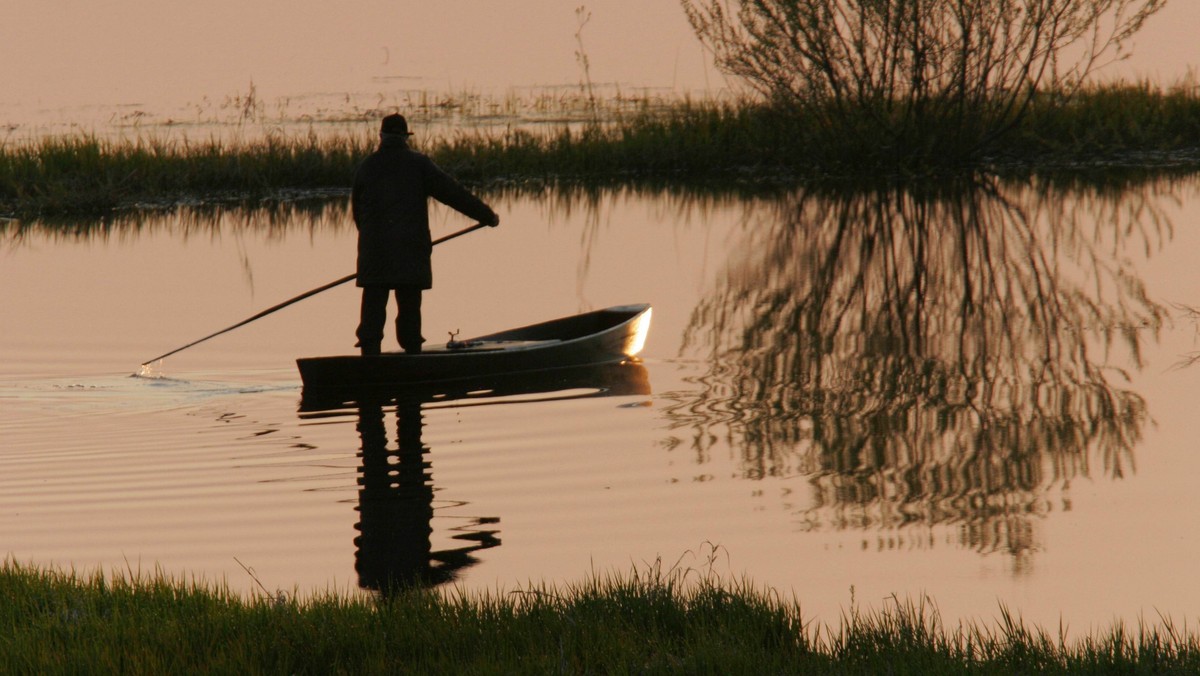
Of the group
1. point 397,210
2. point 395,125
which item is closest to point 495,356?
point 397,210

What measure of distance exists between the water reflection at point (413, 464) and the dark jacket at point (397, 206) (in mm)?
913

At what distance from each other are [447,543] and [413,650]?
6.04ft

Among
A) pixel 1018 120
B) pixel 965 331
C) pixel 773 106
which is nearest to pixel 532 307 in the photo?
pixel 965 331

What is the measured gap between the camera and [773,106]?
28.6 meters

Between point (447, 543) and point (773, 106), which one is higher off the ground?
point (773, 106)

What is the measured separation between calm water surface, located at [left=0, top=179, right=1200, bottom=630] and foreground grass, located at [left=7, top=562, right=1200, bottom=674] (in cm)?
69

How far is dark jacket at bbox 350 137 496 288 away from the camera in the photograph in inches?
455

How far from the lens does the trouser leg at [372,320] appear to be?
1177 cm

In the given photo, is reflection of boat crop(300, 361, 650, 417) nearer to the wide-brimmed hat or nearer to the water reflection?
the water reflection

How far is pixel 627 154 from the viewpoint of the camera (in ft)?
98.5

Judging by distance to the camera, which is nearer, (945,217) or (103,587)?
(103,587)

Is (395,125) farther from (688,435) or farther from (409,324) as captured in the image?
(688,435)

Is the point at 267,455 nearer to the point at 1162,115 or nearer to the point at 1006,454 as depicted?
the point at 1006,454

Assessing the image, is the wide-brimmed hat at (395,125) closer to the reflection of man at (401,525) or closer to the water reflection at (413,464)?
the water reflection at (413,464)
